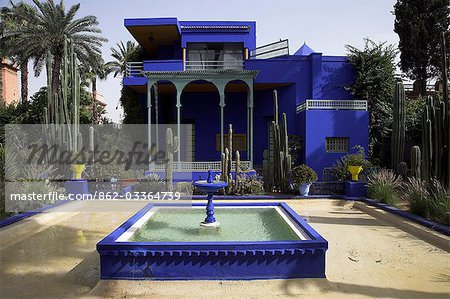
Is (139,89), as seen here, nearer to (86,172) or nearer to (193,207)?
(86,172)

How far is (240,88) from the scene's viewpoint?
18734 mm

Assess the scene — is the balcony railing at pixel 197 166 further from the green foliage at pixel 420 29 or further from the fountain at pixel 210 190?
the green foliage at pixel 420 29

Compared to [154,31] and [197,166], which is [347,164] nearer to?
[197,166]

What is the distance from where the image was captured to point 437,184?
8523 mm

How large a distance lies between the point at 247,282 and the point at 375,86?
14.9 m

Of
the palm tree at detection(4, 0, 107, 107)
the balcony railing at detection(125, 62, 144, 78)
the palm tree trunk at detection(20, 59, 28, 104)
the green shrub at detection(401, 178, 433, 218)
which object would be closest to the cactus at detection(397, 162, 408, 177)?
the green shrub at detection(401, 178, 433, 218)

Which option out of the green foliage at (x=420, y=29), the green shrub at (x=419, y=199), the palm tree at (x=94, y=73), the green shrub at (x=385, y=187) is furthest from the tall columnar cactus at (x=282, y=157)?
the palm tree at (x=94, y=73)

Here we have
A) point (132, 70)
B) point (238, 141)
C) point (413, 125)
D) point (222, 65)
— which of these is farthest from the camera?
point (238, 141)

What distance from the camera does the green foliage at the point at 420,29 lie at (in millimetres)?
21562

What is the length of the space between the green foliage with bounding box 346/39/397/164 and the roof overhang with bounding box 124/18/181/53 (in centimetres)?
903

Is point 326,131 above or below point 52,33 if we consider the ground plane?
below

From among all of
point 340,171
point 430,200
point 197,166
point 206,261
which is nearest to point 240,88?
point 197,166

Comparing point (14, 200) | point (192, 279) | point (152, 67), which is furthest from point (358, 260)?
point (152, 67)

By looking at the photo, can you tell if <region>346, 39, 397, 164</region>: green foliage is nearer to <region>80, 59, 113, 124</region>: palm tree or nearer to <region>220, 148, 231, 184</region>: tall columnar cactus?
<region>220, 148, 231, 184</region>: tall columnar cactus
